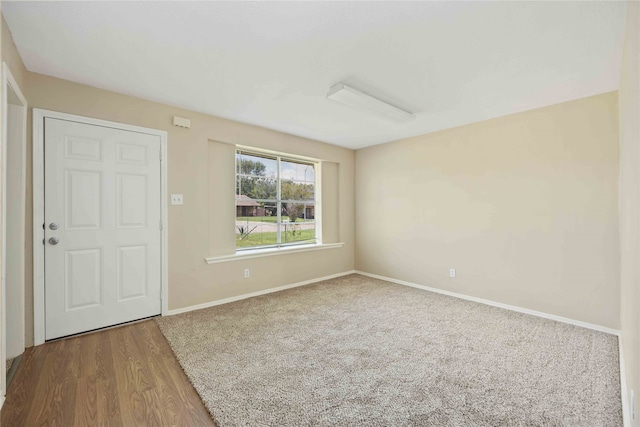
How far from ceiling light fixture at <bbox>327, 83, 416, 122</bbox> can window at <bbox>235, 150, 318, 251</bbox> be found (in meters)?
1.82

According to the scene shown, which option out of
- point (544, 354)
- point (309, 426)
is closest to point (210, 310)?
point (309, 426)

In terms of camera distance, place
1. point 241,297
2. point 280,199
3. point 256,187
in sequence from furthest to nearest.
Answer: point 280,199
point 256,187
point 241,297

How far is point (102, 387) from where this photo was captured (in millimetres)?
1931

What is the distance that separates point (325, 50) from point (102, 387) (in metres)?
2.86

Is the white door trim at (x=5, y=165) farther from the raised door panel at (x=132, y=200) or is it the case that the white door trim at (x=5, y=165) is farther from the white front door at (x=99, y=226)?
the raised door panel at (x=132, y=200)

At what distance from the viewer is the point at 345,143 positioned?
191 inches

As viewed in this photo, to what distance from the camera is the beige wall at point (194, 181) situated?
8.79 feet

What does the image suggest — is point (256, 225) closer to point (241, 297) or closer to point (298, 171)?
point (241, 297)

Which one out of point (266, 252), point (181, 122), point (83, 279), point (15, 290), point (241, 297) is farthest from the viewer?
point (266, 252)

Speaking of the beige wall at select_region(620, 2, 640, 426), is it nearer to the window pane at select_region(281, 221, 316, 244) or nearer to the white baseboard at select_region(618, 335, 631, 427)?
the white baseboard at select_region(618, 335, 631, 427)

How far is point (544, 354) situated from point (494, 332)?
0.45 metres

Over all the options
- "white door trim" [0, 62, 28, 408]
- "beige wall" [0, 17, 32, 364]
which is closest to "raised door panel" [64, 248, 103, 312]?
"beige wall" [0, 17, 32, 364]

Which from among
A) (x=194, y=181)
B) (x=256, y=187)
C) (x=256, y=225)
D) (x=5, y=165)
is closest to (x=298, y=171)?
(x=256, y=187)

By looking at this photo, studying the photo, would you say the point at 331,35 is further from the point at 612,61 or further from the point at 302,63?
the point at 612,61
